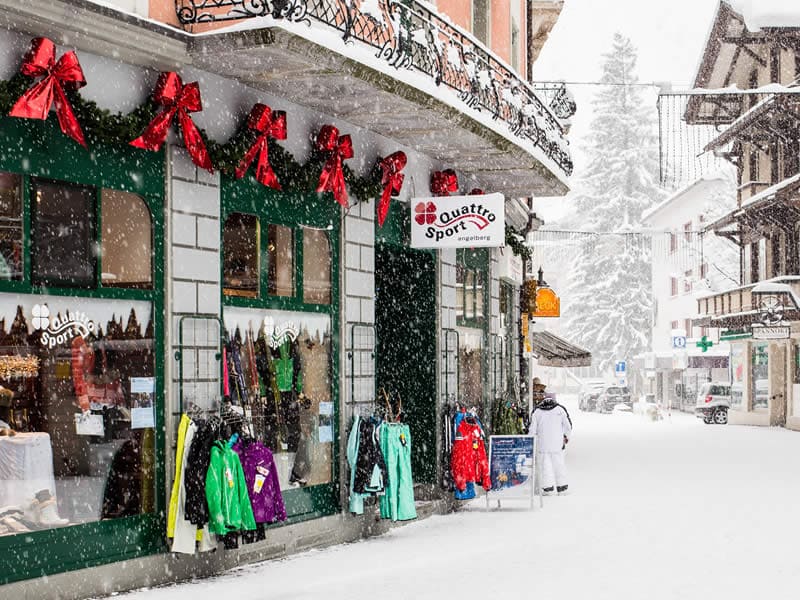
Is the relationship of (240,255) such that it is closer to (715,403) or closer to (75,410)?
(75,410)

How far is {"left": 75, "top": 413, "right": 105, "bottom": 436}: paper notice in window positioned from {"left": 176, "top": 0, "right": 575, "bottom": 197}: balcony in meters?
3.09

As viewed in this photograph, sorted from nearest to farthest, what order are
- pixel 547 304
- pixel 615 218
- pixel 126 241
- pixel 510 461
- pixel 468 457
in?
pixel 126 241 < pixel 468 457 < pixel 510 461 < pixel 547 304 < pixel 615 218

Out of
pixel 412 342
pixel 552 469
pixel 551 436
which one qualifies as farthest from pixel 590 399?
pixel 412 342

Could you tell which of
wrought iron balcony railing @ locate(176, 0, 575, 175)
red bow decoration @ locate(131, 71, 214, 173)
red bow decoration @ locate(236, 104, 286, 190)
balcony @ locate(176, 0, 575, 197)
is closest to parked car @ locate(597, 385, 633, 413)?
wrought iron balcony railing @ locate(176, 0, 575, 175)

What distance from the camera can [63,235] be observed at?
9266mm

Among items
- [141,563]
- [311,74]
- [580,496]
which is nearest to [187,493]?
[141,563]

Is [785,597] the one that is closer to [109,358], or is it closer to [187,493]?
[187,493]

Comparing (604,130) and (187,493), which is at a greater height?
(604,130)

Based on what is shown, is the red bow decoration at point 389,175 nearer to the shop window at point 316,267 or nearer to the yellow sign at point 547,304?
the shop window at point 316,267

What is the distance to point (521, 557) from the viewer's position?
1144 cm

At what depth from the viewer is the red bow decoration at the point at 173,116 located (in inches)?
384

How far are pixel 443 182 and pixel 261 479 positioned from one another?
6.52 meters

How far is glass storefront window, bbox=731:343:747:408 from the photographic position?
44.6 meters

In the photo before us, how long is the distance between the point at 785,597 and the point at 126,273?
18.8 feet
